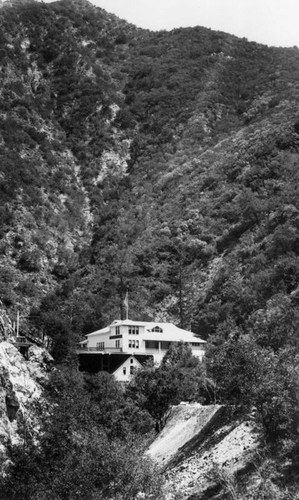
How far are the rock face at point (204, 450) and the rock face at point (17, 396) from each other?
9.43 m

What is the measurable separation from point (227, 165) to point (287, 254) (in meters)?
32.2

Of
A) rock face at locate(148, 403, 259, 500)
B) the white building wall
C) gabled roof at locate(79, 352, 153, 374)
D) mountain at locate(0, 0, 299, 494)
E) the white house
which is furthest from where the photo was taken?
the white house

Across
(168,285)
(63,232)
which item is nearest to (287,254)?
(168,285)

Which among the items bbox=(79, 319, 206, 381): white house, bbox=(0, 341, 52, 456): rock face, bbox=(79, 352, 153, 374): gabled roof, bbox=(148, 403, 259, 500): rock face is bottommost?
bbox=(148, 403, 259, 500): rock face

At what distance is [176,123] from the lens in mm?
138375

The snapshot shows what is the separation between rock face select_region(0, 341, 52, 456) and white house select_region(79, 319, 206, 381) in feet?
35.8

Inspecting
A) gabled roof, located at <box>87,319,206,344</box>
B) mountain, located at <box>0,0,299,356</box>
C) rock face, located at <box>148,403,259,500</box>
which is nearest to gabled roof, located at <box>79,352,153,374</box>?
gabled roof, located at <box>87,319,206,344</box>

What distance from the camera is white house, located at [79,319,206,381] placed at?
270 feet

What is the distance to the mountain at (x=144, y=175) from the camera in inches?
3570

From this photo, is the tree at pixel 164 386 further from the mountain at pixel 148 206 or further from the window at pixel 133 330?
the window at pixel 133 330

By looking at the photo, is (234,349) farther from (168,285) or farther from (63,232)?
(63,232)

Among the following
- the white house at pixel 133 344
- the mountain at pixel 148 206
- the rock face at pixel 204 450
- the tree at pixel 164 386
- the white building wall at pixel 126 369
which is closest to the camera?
the rock face at pixel 204 450

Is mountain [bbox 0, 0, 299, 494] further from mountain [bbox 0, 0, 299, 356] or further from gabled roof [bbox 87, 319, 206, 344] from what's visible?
gabled roof [bbox 87, 319, 206, 344]

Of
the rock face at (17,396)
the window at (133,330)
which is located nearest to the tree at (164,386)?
the window at (133,330)
